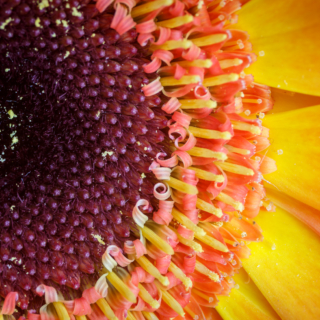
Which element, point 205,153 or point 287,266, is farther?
point 287,266

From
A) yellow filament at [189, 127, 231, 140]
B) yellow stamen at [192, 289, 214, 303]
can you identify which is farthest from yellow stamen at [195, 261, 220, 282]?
yellow filament at [189, 127, 231, 140]

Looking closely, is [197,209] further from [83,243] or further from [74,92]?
[74,92]

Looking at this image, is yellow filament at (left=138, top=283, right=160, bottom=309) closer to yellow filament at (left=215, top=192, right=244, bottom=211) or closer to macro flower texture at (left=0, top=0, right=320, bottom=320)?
macro flower texture at (left=0, top=0, right=320, bottom=320)

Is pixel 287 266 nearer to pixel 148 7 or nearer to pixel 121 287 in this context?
pixel 121 287

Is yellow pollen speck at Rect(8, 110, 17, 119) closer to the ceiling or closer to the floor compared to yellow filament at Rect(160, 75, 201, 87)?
closer to the ceiling

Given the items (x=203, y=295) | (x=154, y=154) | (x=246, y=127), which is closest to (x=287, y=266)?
(x=203, y=295)

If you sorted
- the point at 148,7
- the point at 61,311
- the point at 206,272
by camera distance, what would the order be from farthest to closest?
1. the point at 206,272
2. the point at 61,311
3. the point at 148,7
